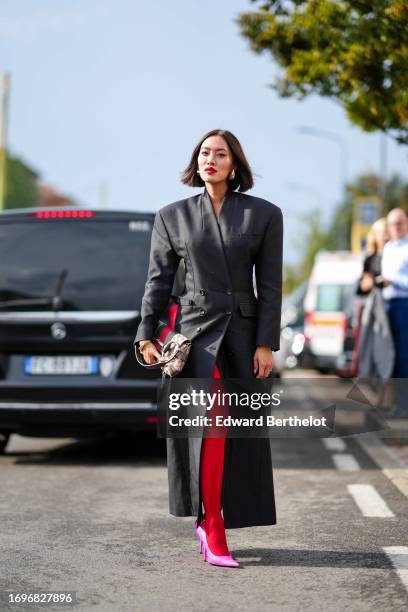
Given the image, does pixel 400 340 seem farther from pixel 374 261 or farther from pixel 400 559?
pixel 400 559

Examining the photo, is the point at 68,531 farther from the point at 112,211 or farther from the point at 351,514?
the point at 112,211

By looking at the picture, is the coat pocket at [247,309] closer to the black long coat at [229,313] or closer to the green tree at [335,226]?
the black long coat at [229,313]

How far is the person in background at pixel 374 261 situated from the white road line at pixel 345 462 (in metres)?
1.48

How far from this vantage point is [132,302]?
8.11 meters

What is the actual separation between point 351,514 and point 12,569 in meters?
2.25

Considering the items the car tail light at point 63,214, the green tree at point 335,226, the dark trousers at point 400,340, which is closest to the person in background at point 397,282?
the dark trousers at point 400,340

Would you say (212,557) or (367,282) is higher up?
(367,282)

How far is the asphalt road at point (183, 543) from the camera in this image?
4.57 metres

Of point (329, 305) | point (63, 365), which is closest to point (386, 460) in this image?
point (63, 365)

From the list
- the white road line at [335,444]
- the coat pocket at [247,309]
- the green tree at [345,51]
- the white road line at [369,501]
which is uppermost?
the green tree at [345,51]

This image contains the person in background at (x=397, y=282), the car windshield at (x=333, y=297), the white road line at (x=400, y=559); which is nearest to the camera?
the white road line at (x=400, y=559)

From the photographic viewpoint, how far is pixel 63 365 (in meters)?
8.12

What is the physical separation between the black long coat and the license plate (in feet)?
9.96

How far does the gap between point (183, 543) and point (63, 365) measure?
275 cm
